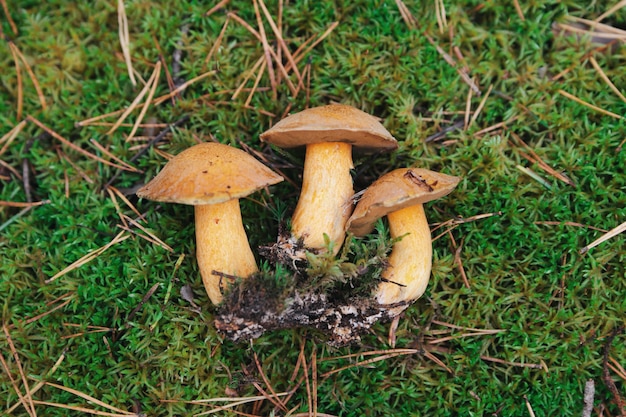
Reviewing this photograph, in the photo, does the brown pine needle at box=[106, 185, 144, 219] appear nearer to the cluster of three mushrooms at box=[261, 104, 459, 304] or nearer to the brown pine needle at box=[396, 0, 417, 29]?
the cluster of three mushrooms at box=[261, 104, 459, 304]

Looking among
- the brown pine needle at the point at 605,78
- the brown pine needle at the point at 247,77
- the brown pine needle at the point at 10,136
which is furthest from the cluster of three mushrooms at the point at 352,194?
the brown pine needle at the point at 10,136

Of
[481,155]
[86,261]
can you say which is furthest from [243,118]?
[481,155]

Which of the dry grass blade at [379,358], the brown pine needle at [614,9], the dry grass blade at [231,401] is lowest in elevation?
the dry grass blade at [231,401]

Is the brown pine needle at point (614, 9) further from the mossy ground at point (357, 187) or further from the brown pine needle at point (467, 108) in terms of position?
the brown pine needle at point (467, 108)

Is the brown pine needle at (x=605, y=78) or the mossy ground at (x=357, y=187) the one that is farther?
the brown pine needle at (x=605, y=78)

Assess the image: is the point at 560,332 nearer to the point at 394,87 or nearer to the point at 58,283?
the point at 394,87

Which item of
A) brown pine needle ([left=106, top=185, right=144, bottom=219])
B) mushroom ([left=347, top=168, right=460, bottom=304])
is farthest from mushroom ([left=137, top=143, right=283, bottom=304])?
mushroom ([left=347, top=168, right=460, bottom=304])

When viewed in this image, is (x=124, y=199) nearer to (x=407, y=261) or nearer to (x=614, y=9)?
(x=407, y=261)
